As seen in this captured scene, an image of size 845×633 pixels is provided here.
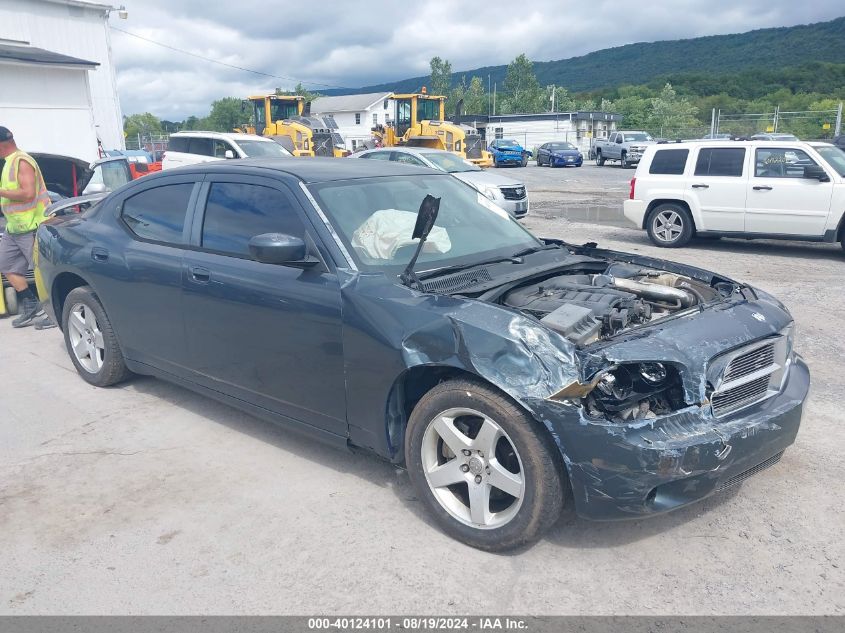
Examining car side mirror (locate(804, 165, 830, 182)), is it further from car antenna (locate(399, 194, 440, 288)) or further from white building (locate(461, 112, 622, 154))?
white building (locate(461, 112, 622, 154))

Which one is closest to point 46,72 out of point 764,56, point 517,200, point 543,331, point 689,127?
point 517,200

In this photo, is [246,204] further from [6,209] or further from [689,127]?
[689,127]

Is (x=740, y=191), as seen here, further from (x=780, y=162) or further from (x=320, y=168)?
(x=320, y=168)

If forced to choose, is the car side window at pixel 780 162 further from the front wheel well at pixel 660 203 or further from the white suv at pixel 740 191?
the front wheel well at pixel 660 203

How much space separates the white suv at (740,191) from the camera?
1037cm

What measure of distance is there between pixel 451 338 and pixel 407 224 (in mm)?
1144

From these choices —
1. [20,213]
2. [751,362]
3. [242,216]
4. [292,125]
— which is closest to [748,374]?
[751,362]

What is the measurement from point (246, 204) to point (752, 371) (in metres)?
2.90

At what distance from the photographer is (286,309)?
3.79m

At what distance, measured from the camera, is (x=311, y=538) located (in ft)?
11.0

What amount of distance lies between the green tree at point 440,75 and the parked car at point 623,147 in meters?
74.0

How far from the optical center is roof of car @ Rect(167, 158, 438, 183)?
13.7 feet

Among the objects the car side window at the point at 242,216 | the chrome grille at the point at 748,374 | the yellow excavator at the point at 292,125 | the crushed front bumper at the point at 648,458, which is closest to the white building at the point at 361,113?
the yellow excavator at the point at 292,125

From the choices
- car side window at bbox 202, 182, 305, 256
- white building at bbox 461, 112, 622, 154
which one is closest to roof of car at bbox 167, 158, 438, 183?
car side window at bbox 202, 182, 305, 256
